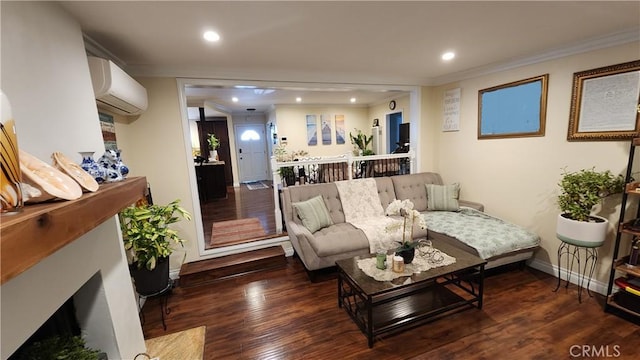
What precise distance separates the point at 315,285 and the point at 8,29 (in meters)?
2.69

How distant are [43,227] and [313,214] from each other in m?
2.37

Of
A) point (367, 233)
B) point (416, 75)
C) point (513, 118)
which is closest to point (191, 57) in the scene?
point (367, 233)

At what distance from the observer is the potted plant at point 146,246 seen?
2096 mm

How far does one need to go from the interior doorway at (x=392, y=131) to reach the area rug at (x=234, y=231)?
4.11 m

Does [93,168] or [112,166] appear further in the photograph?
[112,166]

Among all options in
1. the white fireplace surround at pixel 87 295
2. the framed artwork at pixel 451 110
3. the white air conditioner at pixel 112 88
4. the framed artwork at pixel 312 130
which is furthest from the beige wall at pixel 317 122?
the white fireplace surround at pixel 87 295

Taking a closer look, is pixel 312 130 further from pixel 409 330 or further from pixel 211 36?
pixel 409 330

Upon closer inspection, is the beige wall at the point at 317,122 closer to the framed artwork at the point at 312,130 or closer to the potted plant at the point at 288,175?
the framed artwork at the point at 312,130

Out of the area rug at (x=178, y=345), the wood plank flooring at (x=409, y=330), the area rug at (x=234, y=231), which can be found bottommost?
the wood plank flooring at (x=409, y=330)

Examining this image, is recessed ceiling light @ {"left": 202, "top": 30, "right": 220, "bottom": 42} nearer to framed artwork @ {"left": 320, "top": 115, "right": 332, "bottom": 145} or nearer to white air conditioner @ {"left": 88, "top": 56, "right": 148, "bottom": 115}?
white air conditioner @ {"left": 88, "top": 56, "right": 148, "bottom": 115}

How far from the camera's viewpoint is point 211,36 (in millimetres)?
1942

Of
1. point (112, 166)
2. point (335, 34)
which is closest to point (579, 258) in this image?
point (335, 34)

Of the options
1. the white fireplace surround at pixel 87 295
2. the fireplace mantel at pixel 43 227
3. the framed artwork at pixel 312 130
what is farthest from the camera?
the framed artwork at pixel 312 130

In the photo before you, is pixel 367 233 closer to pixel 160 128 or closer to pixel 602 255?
pixel 602 255
